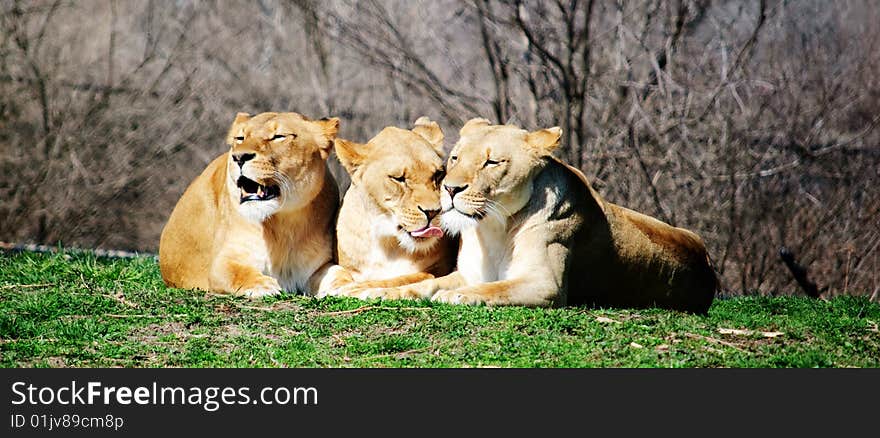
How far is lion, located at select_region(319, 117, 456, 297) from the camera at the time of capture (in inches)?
242

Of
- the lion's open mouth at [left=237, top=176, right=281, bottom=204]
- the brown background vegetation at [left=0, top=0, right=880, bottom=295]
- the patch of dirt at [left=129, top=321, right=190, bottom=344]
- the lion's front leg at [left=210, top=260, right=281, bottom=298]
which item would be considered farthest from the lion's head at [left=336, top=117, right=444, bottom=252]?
the brown background vegetation at [left=0, top=0, right=880, bottom=295]

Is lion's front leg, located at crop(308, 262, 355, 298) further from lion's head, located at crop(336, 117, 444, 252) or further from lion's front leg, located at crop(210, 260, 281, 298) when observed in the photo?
lion's head, located at crop(336, 117, 444, 252)

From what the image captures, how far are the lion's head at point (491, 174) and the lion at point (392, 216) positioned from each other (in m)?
0.19

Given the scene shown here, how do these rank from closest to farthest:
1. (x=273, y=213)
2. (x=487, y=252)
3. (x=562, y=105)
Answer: (x=487, y=252)
(x=273, y=213)
(x=562, y=105)

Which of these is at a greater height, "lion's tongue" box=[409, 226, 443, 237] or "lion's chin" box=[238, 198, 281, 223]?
"lion's chin" box=[238, 198, 281, 223]

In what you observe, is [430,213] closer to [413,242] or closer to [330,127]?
[413,242]

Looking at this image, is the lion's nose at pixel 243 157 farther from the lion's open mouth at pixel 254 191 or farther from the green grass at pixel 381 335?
the green grass at pixel 381 335

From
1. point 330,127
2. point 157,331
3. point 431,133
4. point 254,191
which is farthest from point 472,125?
point 157,331

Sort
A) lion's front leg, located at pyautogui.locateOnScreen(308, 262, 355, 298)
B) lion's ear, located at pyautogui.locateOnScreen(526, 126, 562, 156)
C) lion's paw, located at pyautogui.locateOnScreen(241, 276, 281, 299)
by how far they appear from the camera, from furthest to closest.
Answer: lion's front leg, located at pyautogui.locateOnScreen(308, 262, 355, 298) → lion's paw, located at pyautogui.locateOnScreen(241, 276, 281, 299) → lion's ear, located at pyautogui.locateOnScreen(526, 126, 562, 156)

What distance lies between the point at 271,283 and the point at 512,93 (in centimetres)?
494

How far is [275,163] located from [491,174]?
1.14m

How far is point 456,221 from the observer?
5918 millimetres

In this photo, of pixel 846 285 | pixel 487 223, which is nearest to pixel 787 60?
pixel 846 285
